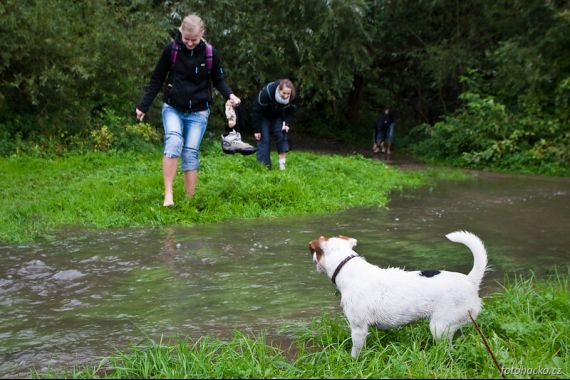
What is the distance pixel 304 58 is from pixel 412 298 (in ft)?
60.3

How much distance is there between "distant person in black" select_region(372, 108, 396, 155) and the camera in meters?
23.1

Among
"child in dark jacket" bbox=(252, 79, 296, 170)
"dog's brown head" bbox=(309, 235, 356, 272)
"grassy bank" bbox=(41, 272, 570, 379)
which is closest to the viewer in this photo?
"grassy bank" bbox=(41, 272, 570, 379)

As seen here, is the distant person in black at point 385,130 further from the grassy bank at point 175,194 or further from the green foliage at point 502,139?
the grassy bank at point 175,194

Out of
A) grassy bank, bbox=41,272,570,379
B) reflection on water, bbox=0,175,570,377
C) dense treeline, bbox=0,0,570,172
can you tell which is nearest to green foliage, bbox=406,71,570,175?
dense treeline, bbox=0,0,570,172

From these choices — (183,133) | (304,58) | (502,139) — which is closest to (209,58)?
(183,133)

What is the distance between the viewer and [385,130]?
23422 millimetres

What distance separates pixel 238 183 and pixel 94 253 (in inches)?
130

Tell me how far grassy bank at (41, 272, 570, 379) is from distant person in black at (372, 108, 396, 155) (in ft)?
62.5

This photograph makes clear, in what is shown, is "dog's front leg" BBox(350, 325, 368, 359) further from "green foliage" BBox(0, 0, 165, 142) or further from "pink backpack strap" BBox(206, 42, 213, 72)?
"green foliage" BBox(0, 0, 165, 142)

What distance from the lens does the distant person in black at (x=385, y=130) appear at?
909 inches

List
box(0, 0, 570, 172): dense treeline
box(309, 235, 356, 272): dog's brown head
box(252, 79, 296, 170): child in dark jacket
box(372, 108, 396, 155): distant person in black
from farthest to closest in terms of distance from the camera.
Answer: box(372, 108, 396, 155): distant person in black, box(0, 0, 570, 172): dense treeline, box(252, 79, 296, 170): child in dark jacket, box(309, 235, 356, 272): dog's brown head

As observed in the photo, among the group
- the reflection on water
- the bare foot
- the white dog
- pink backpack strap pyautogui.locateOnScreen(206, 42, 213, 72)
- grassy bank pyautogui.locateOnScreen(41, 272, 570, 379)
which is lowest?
the reflection on water

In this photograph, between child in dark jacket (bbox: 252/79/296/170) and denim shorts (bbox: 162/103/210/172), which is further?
child in dark jacket (bbox: 252/79/296/170)

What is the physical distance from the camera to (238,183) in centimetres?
920
